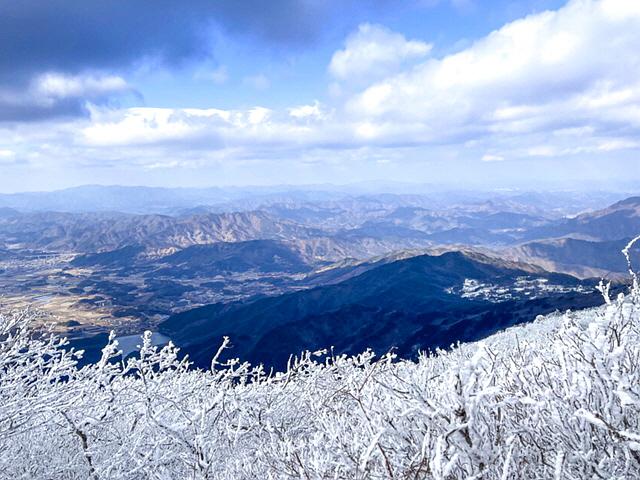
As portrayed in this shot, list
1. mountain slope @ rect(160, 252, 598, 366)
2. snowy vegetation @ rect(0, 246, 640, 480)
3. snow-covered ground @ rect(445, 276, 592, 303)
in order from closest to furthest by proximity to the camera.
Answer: snowy vegetation @ rect(0, 246, 640, 480) < mountain slope @ rect(160, 252, 598, 366) < snow-covered ground @ rect(445, 276, 592, 303)

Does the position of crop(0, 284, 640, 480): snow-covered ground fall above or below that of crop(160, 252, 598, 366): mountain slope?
above

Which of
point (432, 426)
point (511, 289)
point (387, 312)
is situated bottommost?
point (511, 289)

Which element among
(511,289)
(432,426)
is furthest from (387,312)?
(432,426)

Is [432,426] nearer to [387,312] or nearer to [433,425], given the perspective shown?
[433,425]

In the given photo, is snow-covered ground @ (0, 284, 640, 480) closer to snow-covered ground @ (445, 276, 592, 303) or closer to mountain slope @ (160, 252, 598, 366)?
mountain slope @ (160, 252, 598, 366)

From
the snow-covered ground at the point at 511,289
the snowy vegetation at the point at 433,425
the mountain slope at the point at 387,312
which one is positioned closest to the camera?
the snowy vegetation at the point at 433,425

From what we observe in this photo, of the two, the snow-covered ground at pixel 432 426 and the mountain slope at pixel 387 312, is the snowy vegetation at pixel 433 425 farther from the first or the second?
the mountain slope at pixel 387 312

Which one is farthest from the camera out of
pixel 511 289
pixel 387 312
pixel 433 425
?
pixel 511 289

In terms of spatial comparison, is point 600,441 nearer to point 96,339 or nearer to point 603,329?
point 603,329

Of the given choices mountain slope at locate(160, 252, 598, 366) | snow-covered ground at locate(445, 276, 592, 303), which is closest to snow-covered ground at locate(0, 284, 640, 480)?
mountain slope at locate(160, 252, 598, 366)

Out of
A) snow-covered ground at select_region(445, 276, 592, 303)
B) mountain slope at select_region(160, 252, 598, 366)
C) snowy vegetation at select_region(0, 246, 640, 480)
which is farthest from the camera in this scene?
snow-covered ground at select_region(445, 276, 592, 303)

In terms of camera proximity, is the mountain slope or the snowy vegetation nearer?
the snowy vegetation

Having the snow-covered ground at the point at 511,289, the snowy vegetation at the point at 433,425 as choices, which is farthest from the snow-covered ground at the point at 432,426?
the snow-covered ground at the point at 511,289
